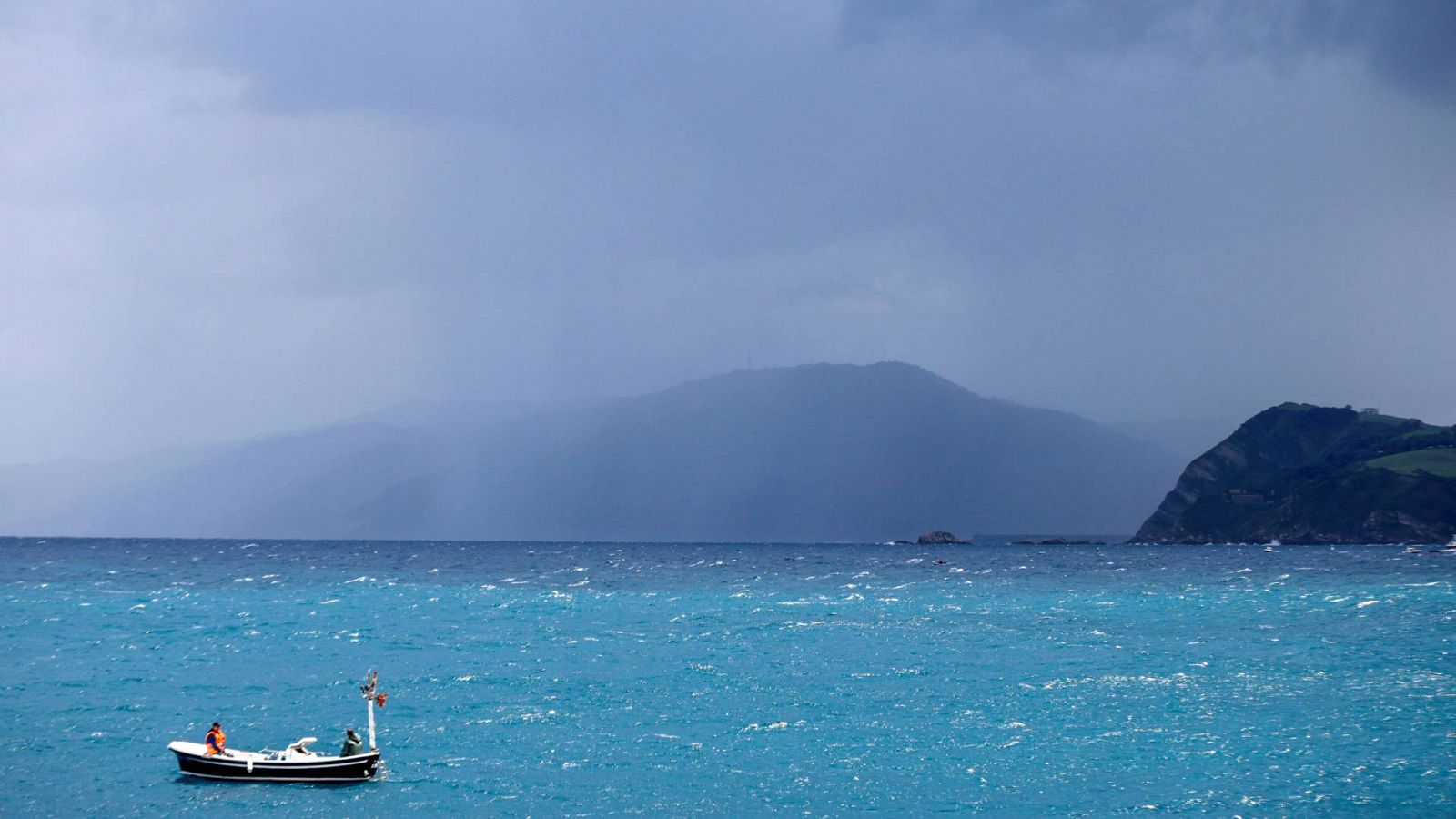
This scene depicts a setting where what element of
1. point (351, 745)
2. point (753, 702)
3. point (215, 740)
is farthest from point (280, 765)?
point (753, 702)

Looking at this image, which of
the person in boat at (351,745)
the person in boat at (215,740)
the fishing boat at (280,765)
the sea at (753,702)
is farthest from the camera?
the person in boat at (215,740)

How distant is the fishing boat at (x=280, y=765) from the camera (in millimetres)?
39094

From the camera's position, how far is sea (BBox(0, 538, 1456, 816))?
38000mm

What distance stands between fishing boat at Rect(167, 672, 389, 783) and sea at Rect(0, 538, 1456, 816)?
0.51 meters

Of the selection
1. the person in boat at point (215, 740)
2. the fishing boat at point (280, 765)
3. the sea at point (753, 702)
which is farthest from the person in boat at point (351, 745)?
the person in boat at point (215, 740)

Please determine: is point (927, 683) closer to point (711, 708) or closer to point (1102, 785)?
point (711, 708)

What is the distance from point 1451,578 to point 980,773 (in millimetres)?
114746

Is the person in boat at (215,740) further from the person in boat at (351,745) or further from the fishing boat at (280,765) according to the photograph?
the person in boat at (351,745)

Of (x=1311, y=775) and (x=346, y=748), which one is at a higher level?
(x=346, y=748)

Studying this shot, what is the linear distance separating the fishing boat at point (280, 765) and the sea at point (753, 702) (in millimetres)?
513

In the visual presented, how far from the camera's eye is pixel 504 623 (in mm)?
85375

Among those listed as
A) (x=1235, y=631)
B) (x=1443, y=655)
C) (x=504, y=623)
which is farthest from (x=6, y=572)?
(x=1443, y=655)

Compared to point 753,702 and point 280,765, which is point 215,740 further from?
point 753,702

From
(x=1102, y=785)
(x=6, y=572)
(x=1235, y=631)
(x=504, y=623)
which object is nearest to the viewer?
(x=1102, y=785)
